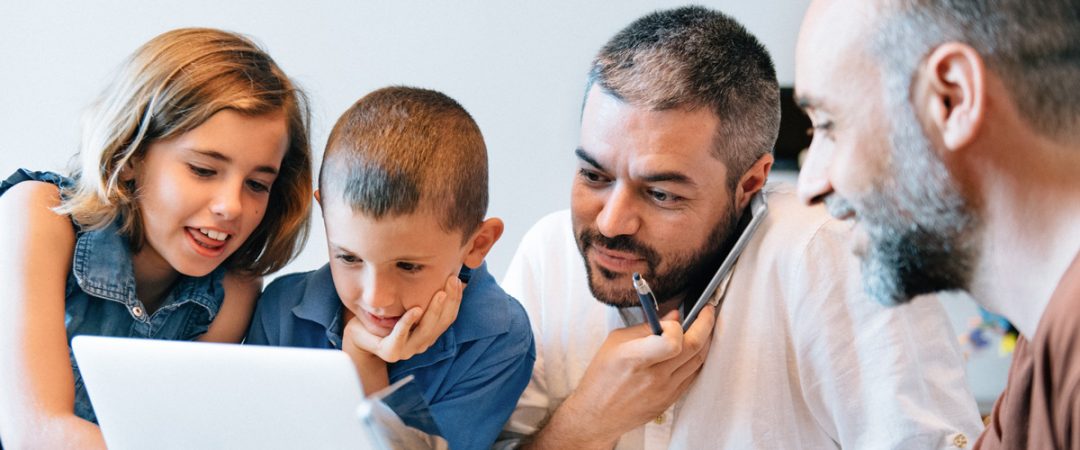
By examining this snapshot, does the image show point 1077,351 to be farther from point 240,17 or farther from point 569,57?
point 240,17

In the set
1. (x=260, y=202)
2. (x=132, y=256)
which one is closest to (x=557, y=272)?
(x=260, y=202)

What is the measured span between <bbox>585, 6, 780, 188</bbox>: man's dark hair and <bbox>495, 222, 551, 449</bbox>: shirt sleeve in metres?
0.33

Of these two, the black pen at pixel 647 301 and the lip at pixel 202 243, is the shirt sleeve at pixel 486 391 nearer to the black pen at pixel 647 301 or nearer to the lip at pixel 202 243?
the black pen at pixel 647 301

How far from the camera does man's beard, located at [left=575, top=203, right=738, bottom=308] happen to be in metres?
1.42

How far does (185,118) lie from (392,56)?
990 mm

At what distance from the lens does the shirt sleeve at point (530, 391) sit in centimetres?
151

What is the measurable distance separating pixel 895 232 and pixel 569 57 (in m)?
1.46

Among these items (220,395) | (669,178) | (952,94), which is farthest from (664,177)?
(220,395)

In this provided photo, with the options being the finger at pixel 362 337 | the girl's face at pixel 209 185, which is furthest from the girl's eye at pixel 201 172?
→ the finger at pixel 362 337

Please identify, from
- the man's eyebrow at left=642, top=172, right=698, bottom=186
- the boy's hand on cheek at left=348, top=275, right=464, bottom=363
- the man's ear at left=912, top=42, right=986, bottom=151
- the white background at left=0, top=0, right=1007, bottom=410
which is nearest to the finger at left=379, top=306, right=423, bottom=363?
the boy's hand on cheek at left=348, top=275, right=464, bottom=363

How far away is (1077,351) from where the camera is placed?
2.65 feet

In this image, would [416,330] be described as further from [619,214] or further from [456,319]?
[619,214]

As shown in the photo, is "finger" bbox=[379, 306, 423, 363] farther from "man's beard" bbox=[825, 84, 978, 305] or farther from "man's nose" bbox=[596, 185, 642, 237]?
"man's beard" bbox=[825, 84, 978, 305]

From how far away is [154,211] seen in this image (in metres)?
1.40
